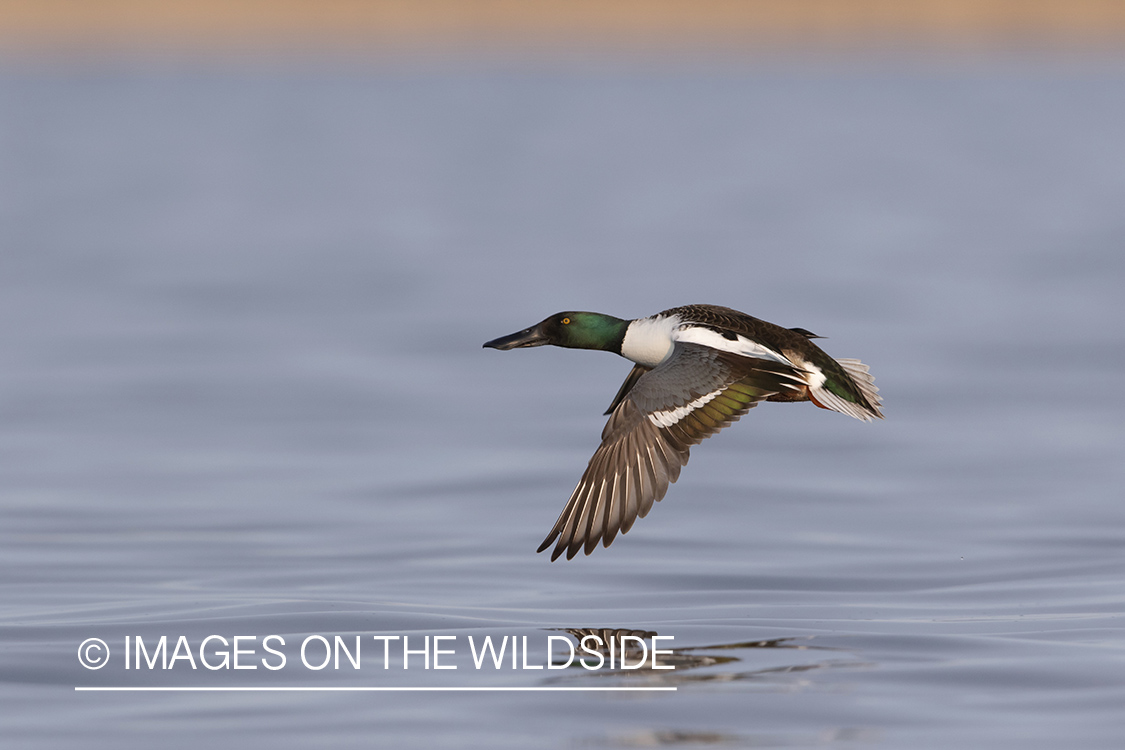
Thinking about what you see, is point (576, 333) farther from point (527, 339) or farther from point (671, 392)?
point (671, 392)

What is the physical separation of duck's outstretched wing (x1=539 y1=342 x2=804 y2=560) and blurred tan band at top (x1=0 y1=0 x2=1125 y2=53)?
44661mm

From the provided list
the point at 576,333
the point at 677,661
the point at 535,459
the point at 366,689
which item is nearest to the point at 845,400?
the point at 576,333

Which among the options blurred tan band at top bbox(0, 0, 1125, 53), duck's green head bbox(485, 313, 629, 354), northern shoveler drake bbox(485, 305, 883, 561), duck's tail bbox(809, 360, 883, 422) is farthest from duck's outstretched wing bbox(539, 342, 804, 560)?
blurred tan band at top bbox(0, 0, 1125, 53)

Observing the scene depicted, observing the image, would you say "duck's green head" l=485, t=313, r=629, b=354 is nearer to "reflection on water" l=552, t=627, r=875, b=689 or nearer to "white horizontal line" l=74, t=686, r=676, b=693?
"reflection on water" l=552, t=627, r=875, b=689

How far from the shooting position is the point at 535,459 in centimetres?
1116

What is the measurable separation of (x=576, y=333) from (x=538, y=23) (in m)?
52.2

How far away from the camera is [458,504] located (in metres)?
9.93

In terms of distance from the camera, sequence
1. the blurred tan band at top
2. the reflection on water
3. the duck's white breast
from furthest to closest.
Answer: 1. the blurred tan band at top
2. the duck's white breast
3. the reflection on water

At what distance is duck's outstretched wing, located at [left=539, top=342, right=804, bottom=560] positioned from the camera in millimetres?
7352

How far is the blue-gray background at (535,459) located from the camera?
20.4ft

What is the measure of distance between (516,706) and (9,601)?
8.73 feet

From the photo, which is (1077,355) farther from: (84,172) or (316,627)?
(84,172)

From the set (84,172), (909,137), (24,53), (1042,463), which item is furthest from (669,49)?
(1042,463)

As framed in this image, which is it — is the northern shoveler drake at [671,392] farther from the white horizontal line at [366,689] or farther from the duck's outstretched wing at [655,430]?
the white horizontal line at [366,689]
